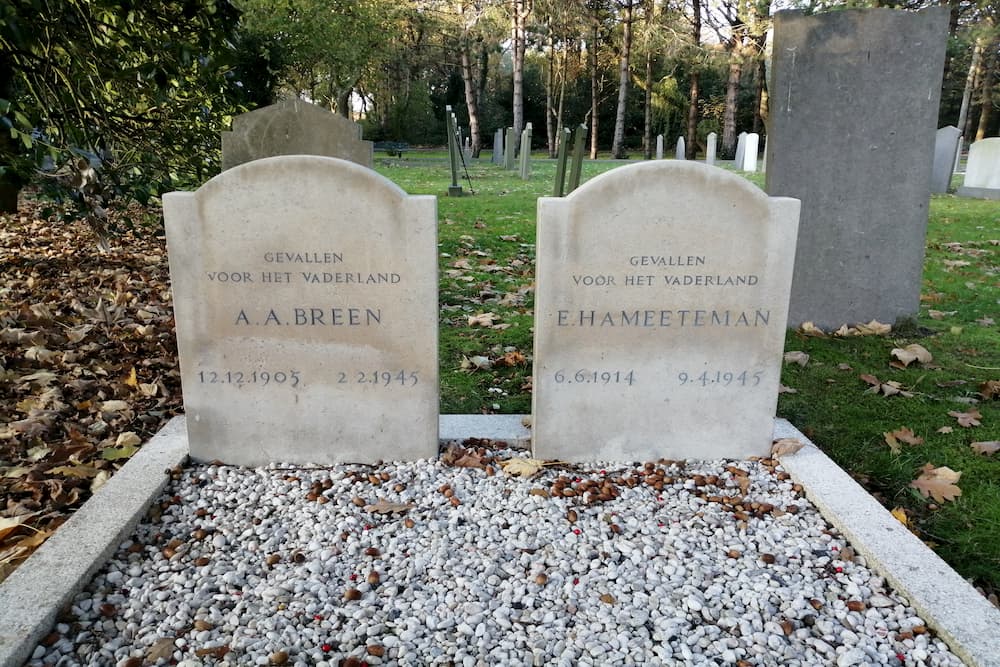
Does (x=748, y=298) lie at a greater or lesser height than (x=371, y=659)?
greater

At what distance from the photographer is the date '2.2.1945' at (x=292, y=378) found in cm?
330

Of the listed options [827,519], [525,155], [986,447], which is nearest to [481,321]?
[827,519]

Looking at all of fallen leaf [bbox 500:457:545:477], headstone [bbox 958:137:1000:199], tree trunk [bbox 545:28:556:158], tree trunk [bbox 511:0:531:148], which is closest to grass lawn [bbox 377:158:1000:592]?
fallen leaf [bbox 500:457:545:477]

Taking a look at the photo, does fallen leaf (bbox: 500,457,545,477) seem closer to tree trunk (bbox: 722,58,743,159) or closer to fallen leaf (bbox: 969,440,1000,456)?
fallen leaf (bbox: 969,440,1000,456)

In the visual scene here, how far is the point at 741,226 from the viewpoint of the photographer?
3.17m

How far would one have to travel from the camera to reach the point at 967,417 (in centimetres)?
387

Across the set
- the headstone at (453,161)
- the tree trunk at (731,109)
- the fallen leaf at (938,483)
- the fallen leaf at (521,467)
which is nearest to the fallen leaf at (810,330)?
the fallen leaf at (938,483)

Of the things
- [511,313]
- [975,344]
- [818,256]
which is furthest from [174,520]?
[975,344]

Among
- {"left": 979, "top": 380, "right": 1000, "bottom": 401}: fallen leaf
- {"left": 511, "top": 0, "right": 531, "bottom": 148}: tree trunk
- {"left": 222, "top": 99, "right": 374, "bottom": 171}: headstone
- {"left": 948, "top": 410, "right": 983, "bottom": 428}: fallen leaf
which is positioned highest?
{"left": 511, "top": 0, "right": 531, "bottom": 148}: tree trunk

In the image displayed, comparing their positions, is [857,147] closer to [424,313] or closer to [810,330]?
[810,330]

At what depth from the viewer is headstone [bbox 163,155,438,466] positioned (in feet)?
10.2

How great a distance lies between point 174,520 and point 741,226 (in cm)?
269

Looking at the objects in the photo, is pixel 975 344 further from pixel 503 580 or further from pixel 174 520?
pixel 174 520

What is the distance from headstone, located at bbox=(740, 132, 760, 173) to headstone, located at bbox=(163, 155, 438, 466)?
1989 cm
